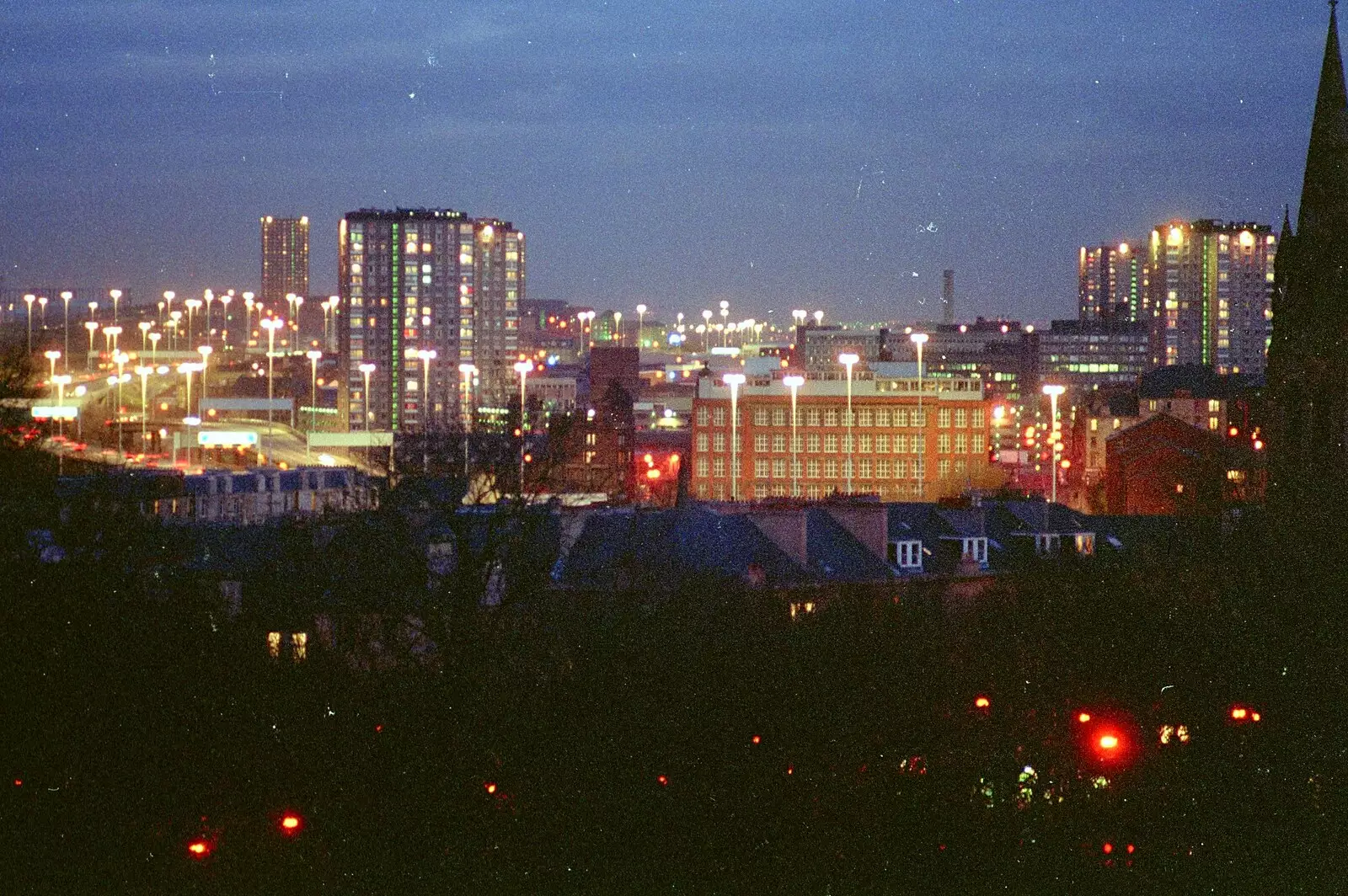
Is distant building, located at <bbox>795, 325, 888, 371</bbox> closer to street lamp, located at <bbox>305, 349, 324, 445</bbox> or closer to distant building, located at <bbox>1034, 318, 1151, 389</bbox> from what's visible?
distant building, located at <bbox>1034, 318, 1151, 389</bbox>

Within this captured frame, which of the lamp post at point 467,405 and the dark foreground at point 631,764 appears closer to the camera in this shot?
the dark foreground at point 631,764

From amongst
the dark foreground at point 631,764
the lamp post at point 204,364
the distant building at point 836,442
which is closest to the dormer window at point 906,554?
the dark foreground at point 631,764

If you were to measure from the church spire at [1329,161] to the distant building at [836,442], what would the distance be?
43.3 metres

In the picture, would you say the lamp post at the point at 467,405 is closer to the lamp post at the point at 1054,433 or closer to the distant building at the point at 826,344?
the lamp post at the point at 1054,433

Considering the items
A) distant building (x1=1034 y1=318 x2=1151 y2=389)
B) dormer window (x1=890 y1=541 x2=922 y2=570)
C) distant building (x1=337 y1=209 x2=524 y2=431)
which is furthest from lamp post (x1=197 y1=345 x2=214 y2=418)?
distant building (x1=1034 y1=318 x2=1151 y2=389)

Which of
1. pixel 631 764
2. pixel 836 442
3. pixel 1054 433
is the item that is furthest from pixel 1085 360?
pixel 631 764

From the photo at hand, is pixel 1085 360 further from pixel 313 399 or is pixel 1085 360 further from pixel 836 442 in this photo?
pixel 836 442

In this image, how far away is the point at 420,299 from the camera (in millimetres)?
188750

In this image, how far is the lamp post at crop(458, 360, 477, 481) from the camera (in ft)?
146

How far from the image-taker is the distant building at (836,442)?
96438 mm

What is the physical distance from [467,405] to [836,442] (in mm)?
25089

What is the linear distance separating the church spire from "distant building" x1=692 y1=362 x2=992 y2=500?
43345mm

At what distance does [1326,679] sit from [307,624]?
14712mm

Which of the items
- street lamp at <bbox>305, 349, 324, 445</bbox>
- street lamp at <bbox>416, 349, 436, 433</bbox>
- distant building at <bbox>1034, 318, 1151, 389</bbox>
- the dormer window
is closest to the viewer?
the dormer window
